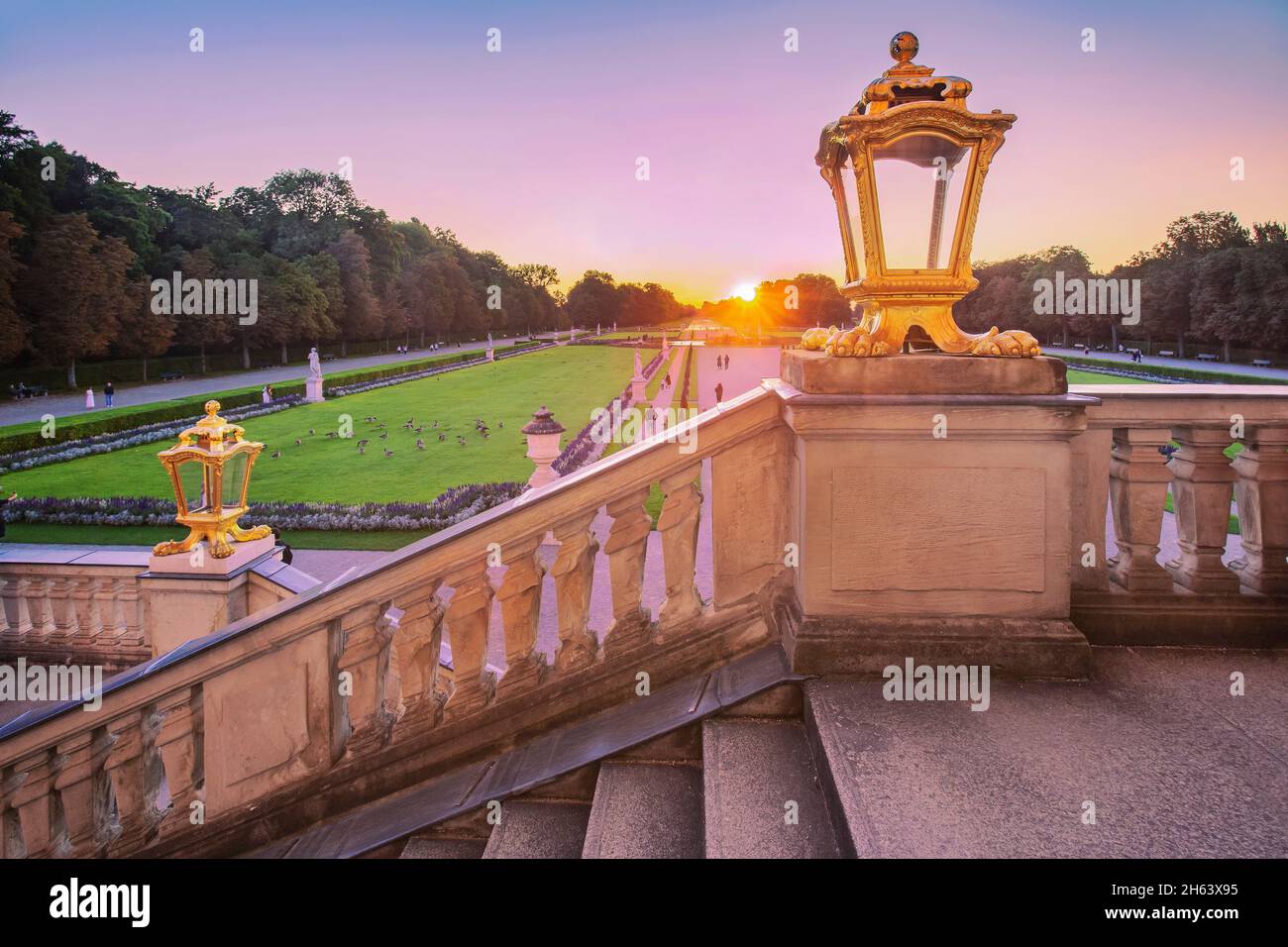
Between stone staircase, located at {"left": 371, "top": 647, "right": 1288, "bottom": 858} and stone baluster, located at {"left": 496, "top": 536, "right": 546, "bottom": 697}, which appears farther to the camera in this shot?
stone baluster, located at {"left": 496, "top": 536, "right": 546, "bottom": 697}

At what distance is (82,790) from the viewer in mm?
3594

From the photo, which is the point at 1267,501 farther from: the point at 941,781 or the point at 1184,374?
the point at 1184,374

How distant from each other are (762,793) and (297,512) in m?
14.1

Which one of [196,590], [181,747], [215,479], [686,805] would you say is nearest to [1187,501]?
[686,805]

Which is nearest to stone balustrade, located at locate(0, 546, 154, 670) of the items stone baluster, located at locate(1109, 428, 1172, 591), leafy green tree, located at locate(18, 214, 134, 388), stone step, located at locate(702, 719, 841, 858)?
stone step, located at locate(702, 719, 841, 858)

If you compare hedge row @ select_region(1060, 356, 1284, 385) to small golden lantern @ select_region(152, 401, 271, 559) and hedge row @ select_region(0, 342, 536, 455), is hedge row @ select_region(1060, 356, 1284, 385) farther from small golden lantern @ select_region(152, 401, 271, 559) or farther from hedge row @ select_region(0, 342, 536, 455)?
small golden lantern @ select_region(152, 401, 271, 559)

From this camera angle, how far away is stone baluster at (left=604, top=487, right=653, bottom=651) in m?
3.29

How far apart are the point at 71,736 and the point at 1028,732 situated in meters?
3.90

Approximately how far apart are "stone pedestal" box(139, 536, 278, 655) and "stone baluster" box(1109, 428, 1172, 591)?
661cm

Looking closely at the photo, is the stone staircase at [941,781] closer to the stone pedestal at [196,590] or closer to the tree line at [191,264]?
the stone pedestal at [196,590]

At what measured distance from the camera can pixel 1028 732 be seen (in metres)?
2.86

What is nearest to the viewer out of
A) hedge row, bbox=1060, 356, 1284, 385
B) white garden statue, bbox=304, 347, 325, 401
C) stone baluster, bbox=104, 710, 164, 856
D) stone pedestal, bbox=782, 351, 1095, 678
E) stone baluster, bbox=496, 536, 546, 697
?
stone pedestal, bbox=782, 351, 1095, 678

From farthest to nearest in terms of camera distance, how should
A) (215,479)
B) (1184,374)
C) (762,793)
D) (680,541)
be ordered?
(1184,374), (215,479), (680,541), (762,793)

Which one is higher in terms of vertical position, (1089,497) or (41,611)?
(1089,497)
